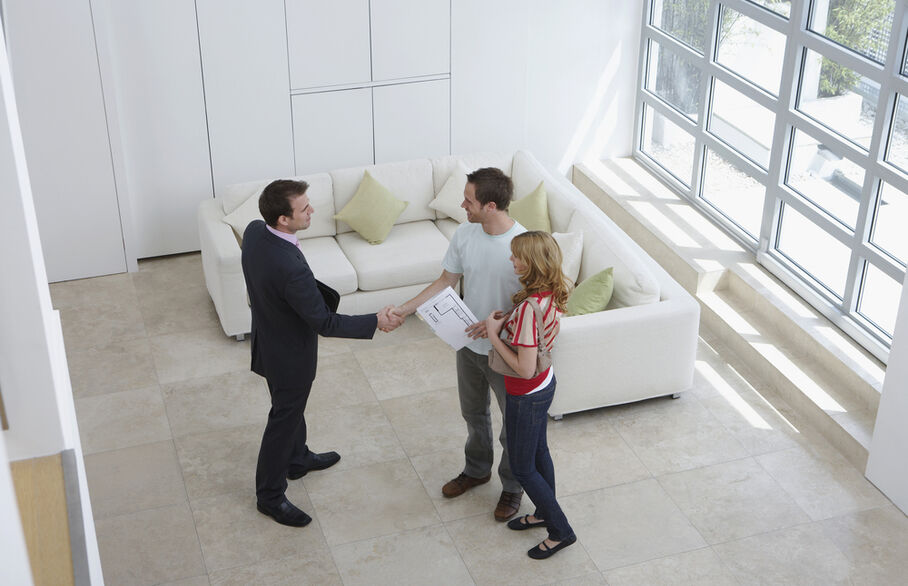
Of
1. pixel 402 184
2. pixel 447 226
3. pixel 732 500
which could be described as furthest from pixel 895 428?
pixel 402 184

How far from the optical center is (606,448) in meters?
5.23

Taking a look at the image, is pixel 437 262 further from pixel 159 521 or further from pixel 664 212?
pixel 159 521

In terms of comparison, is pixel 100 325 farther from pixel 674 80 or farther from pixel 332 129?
pixel 674 80

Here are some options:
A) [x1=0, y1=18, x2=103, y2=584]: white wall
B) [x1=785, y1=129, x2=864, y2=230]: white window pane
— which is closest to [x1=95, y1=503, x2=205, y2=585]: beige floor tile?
[x1=0, y1=18, x2=103, y2=584]: white wall

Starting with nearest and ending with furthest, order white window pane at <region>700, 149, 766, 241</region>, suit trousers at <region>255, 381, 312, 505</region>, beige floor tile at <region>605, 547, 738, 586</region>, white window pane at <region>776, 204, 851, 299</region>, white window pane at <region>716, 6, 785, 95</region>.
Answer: beige floor tile at <region>605, 547, 738, 586</region>, suit trousers at <region>255, 381, 312, 505</region>, white window pane at <region>776, 204, 851, 299</region>, white window pane at <region>716, 6, 785, 95</region>, white window pane at <region>700, 149, 766, 241</region>

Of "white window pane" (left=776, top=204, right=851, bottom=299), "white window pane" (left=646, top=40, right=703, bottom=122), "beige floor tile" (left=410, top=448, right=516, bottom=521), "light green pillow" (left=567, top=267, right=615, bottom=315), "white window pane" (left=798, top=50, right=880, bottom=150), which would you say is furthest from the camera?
"white window pane" (left=646, top=40, right=703, bottom=122)

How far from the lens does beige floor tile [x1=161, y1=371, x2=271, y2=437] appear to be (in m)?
5.43

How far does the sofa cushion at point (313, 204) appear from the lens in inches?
256

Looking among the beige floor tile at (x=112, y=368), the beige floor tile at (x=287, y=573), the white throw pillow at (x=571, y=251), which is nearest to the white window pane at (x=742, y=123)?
the white throw pillow at (x=571, y=251)

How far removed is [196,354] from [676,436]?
3.05 meters

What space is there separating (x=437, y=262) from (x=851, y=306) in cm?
267

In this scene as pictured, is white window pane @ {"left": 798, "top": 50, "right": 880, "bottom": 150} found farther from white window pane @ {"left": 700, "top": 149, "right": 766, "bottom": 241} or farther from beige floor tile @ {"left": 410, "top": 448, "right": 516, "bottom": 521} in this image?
beige floor tile @ {"left": 410, "top": 448, "right": 516, "bottom": 521}

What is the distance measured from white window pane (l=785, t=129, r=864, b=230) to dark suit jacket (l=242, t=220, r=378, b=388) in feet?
10.7

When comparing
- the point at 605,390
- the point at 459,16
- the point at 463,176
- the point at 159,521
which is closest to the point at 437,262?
the point at 463,176
